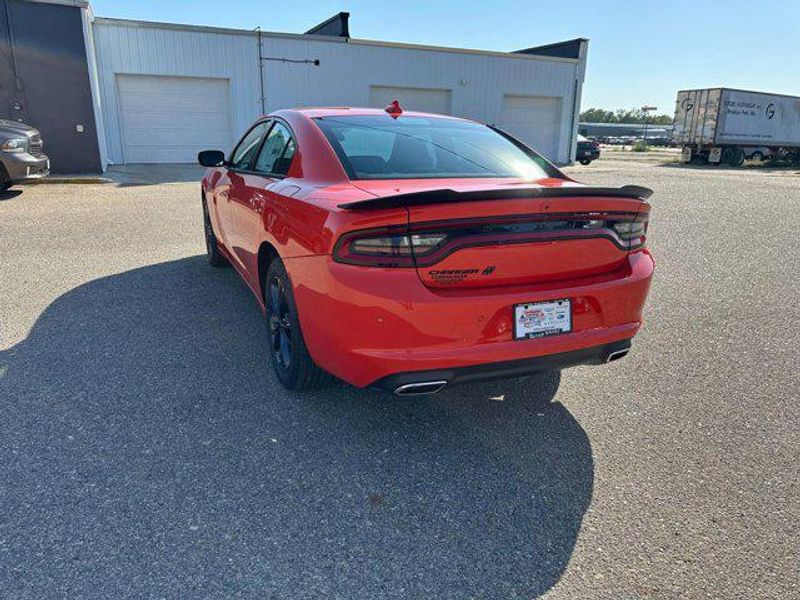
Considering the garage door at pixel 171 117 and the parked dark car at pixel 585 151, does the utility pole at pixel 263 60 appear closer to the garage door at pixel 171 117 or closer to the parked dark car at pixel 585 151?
the garage door at pixel 171 117

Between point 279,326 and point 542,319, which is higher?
point 542,319

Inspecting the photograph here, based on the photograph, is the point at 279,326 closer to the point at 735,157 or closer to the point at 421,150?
the point at 421,150

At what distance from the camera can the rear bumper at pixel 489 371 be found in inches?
101

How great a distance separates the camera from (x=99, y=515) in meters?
2.34

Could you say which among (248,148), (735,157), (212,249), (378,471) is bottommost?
(378,471)

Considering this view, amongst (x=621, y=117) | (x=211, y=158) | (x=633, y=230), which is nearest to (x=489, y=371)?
(x=633, y=230)

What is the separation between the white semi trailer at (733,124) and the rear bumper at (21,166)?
1226 inches

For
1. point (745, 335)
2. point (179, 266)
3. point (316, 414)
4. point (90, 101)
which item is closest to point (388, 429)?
point (316, 414)

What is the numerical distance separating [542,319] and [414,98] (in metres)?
21.5

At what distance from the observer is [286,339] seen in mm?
3469

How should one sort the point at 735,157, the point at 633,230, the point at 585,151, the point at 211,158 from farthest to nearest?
the point at 735,157 < the point at 585,151 < the point at 211,158 < the point at 633,230

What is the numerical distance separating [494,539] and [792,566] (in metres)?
1.07

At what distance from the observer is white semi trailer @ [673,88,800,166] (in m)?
31.0

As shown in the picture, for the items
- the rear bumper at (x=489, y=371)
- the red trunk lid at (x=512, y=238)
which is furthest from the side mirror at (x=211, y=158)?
the rear bumper at (x=489, y=371)
